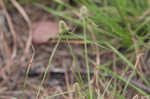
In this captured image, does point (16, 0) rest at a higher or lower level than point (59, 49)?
higher

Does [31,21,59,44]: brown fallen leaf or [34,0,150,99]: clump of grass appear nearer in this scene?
[34,0,150,99]: clump of grass

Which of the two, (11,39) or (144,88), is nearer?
(144,88)

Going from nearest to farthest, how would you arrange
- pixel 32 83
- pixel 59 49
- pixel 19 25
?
pixel 32 83 < pixel 59 49 < pixel 19 25

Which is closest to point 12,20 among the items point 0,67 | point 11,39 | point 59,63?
point 11,39

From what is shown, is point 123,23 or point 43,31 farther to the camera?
point 43,31

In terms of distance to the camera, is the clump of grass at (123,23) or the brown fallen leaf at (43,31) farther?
the brown fallen leaf at (43,31)

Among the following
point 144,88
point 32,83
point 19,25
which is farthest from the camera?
point 19,25

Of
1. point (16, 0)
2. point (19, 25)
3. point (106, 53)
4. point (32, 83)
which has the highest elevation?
point (16, 0)

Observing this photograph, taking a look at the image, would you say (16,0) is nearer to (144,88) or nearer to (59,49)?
(59,49)
